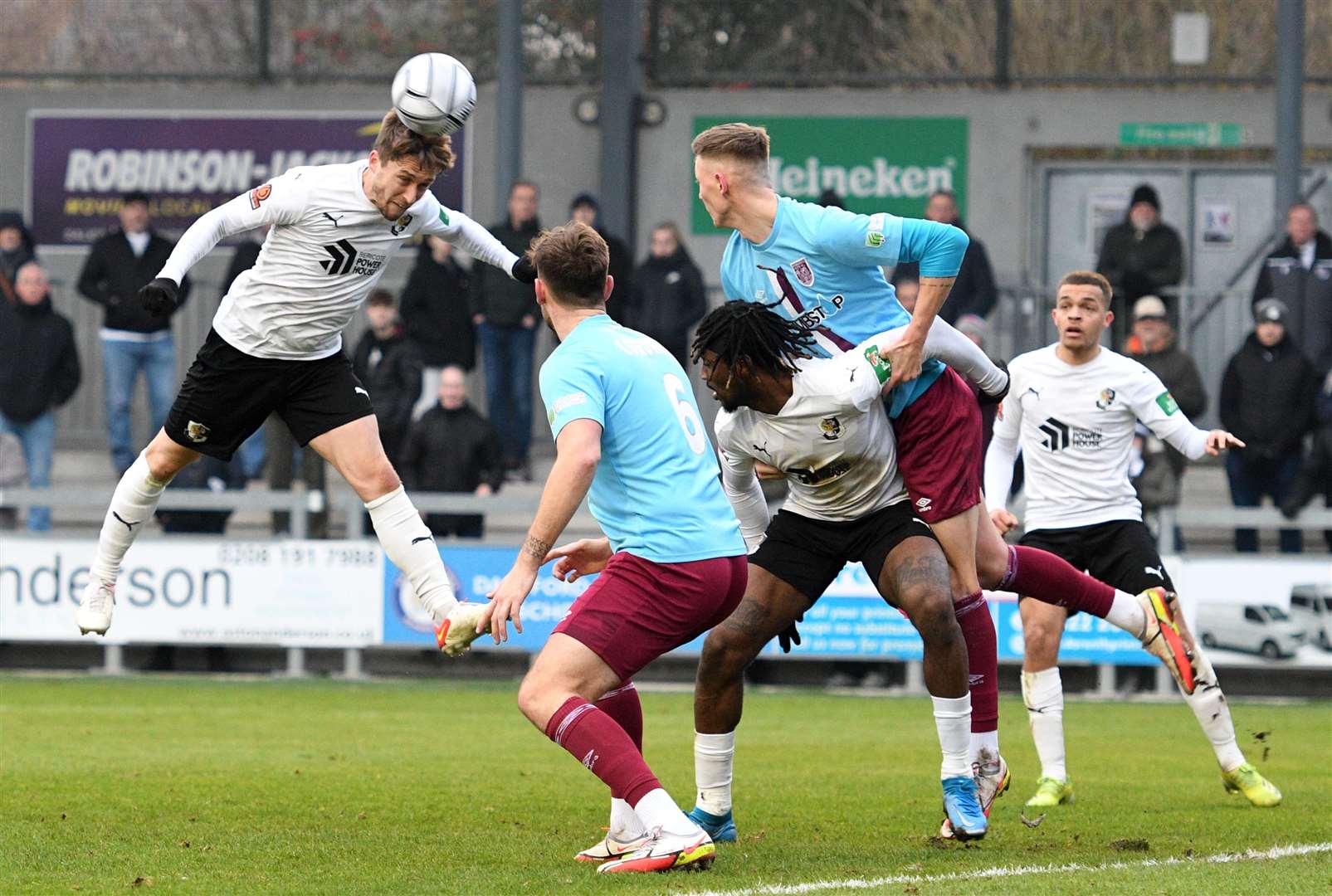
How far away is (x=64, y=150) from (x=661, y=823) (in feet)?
52.7

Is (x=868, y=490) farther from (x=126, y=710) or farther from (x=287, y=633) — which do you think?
(x=287, y=633)

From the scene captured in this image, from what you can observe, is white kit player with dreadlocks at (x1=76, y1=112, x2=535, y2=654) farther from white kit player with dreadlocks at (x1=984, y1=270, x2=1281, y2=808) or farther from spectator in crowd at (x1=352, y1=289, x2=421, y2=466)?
spectator in crowd at (x1=352, y1=289, x2=421, y2=466)

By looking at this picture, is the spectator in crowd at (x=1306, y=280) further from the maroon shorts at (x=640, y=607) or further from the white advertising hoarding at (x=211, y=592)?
the maroon shorts at (x=640, y=607)

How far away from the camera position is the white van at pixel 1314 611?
13.7 metres

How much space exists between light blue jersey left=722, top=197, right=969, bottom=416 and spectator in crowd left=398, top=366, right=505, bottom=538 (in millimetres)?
7970

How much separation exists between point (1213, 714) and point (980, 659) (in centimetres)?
177

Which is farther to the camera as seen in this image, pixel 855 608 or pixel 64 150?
pixel 64 150

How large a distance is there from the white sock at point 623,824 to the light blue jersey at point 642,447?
0.88 meters

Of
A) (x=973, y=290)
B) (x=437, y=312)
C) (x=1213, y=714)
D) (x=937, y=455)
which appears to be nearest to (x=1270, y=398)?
(x=973, y=290)

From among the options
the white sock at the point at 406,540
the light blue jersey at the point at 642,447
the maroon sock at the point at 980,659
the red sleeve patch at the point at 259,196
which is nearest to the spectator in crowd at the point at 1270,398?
the maroon sock at the point at 980,659

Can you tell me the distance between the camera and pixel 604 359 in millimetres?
6188

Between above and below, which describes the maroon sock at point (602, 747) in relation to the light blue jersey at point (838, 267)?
below

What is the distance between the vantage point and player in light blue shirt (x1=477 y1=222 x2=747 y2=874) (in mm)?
6121

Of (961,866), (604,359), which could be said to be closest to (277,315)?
(604,359)
